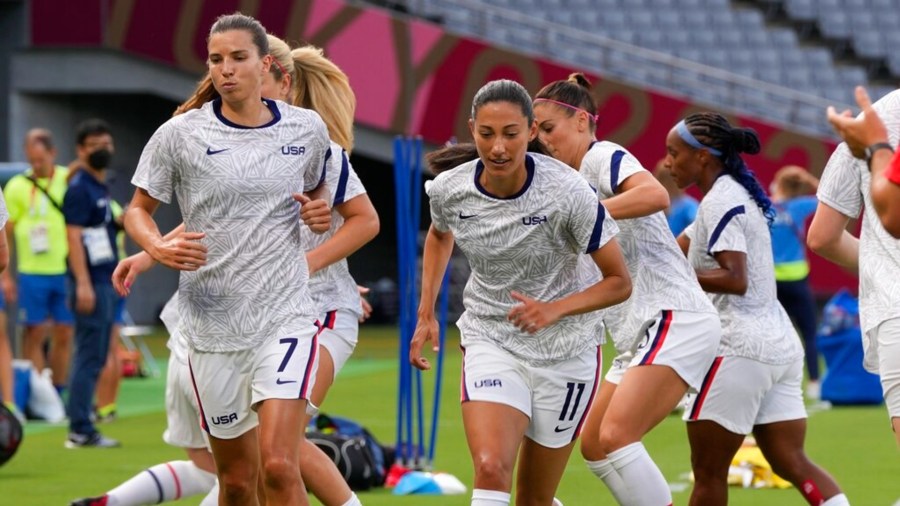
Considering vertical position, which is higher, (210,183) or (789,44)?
(210,183)

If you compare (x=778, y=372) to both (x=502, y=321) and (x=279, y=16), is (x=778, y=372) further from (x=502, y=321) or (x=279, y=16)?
(x=279, y=16)

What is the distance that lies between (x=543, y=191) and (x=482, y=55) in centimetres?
1798

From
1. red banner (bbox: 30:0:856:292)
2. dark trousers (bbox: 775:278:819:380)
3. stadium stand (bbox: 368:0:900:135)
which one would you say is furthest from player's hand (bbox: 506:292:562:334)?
stadium stand (bbox: 368:0:900:135)

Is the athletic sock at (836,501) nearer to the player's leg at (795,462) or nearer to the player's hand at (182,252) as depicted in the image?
the player's leg at (795,462)

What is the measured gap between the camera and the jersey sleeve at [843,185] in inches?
210

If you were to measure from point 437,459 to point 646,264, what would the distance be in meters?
4.36

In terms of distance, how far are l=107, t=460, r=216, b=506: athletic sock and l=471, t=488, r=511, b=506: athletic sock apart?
202 cm

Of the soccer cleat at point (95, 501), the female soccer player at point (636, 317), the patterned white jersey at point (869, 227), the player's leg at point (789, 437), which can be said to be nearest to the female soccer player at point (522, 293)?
the female soccer player at point (636, 317)

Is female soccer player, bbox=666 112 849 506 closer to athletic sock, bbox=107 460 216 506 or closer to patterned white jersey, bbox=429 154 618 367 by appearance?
patterned white jersey, bbox=429 154 618 367

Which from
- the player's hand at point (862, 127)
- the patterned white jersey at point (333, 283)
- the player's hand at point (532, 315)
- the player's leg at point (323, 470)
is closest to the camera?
the player's hand at point (862, 127)

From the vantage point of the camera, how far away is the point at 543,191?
5.66 meters

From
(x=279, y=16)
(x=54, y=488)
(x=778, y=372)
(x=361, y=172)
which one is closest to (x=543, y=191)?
(x=778, y=372)

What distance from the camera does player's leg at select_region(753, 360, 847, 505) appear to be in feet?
21.5

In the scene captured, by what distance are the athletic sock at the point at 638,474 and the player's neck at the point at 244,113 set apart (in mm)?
1849
